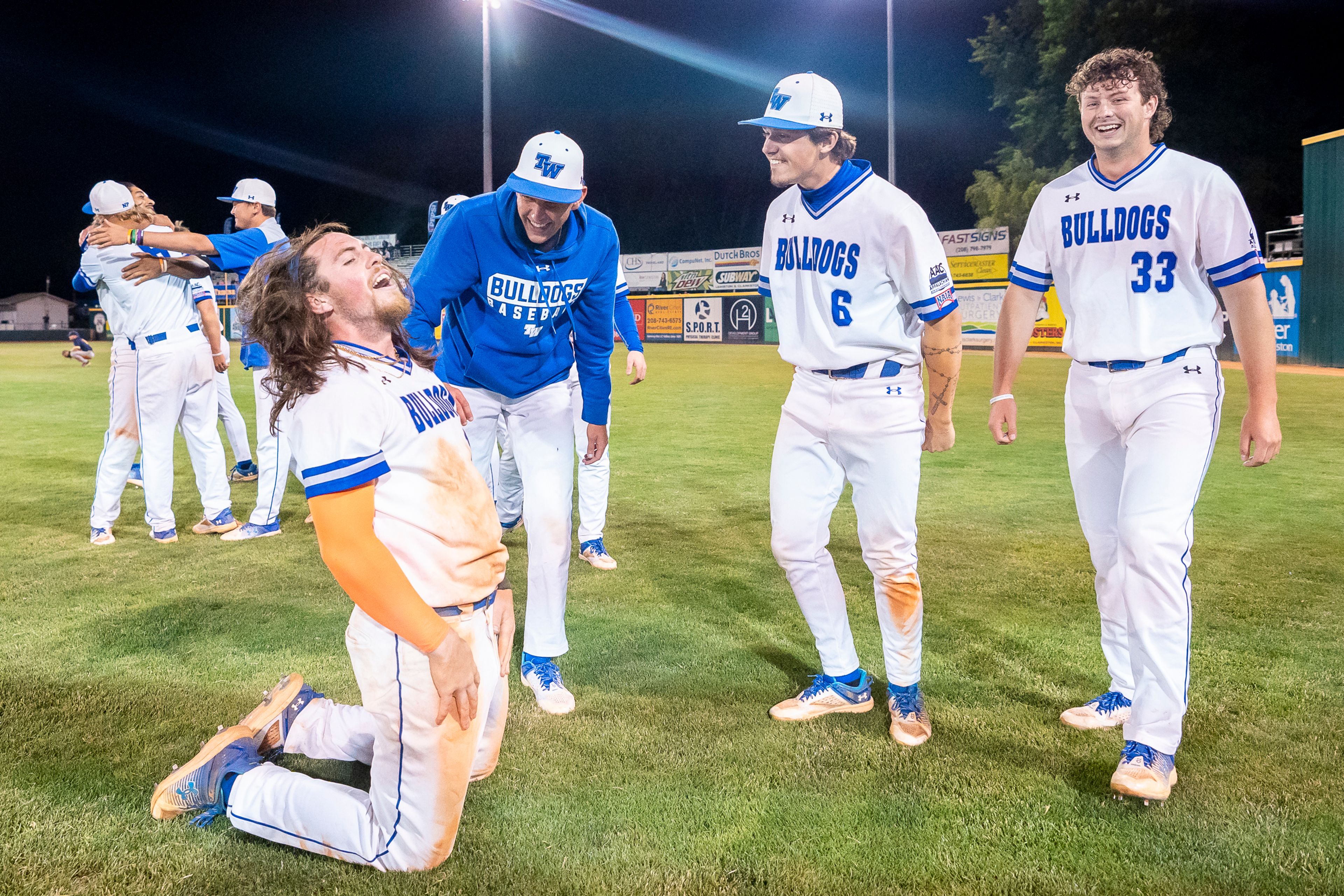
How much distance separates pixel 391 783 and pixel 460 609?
461mm

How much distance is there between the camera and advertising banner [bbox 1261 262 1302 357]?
2052 cm

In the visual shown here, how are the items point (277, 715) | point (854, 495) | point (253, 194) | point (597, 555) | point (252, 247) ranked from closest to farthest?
1. point (277, 715)
2. point (854, 495)
3. point (252, 247)
4. point (597, 555)
5. point (253, 194)

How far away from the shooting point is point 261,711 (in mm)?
3021

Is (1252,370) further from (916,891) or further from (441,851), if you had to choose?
(441,851)

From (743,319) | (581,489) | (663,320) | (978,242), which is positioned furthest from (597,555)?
(663,320)

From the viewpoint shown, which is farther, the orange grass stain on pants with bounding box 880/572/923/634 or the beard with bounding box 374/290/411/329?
the orange grass stain on pants with bounding box 880/572/923/634

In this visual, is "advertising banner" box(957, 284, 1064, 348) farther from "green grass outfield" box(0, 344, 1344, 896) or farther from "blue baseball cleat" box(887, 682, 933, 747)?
"blue baseball cleat" box(887, 682, 933, 747)

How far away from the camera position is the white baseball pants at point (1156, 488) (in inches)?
117

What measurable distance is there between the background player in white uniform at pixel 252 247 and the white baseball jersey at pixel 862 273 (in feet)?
11.8

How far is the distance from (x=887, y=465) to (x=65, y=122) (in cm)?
6497

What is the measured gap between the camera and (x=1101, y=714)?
11.5 feet

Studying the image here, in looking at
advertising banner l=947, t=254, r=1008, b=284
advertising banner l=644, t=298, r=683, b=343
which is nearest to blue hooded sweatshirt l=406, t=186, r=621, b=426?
advertising banner l=947, t=254, r=1008, b=284

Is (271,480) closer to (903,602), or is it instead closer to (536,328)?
(536,328)

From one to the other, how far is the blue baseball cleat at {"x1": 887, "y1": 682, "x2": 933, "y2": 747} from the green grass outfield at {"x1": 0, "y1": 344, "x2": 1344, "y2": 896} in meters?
0.06
